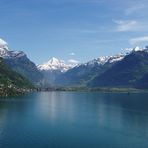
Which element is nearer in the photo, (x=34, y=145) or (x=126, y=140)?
(x=34, y=145)

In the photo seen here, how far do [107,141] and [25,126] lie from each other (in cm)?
4532

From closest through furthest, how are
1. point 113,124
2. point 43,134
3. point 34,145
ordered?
point 34,145 → point 43,134 → point 113,124

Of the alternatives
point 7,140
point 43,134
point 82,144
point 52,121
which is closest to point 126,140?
point 82,144

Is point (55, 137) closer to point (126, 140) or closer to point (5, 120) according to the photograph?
point (126, 140)

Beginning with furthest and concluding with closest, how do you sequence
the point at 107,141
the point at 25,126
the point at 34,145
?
the point at 25,126 < the point at 107,141 < the point at 34,145

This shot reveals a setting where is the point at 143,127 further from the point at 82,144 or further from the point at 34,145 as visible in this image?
the point at 34,145

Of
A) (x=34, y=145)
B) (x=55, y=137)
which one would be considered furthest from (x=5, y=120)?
(x=34, y=145)

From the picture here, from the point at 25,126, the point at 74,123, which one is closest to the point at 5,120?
the point at 25,126

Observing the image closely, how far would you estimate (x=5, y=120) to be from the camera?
184125 mm

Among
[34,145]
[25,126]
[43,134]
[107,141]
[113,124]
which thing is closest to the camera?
[34,145]

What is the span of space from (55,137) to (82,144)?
14965 mm

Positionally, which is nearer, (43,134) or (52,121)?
(43,134)

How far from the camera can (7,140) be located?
136m

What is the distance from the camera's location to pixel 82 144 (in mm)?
133750
